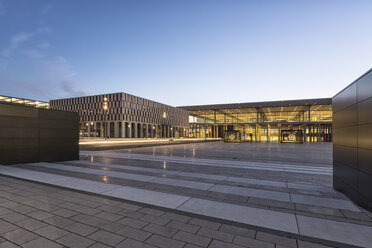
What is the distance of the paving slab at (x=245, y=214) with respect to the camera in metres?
3.56

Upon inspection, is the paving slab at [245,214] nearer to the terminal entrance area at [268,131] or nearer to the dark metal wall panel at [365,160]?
the dark metal wall panel at [365,160]

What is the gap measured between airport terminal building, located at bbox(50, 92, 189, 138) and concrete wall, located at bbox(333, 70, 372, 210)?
167ft

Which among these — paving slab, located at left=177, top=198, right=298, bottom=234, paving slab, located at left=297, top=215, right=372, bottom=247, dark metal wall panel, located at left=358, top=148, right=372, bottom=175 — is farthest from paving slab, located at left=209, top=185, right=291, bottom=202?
dark metal wall panel, located at left=358, top=148, right=372, bottom=175

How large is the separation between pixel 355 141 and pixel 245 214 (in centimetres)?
342

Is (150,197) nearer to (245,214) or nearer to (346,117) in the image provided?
(245,214)

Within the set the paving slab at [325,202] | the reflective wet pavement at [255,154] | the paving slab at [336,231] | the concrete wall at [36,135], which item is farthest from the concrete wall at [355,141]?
the concrete wall at [36,135]

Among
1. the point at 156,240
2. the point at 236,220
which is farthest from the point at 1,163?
the point at 236,220

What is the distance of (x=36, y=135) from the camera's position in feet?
34.8

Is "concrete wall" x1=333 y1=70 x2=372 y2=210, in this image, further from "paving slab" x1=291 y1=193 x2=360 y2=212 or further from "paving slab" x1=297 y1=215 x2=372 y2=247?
"paving slab" x1=297 y1=215 x2=372 y2=247

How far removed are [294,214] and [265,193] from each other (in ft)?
4.80

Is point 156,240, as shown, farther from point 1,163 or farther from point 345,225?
point 1,163

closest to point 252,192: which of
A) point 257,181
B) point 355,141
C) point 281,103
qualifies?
point 257,181

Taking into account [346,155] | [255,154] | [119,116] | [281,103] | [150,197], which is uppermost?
[281,103]

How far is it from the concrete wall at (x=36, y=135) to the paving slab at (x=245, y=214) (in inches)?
396
